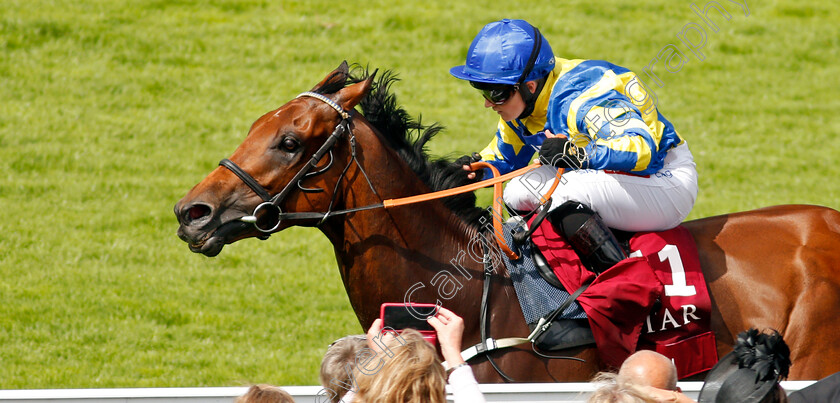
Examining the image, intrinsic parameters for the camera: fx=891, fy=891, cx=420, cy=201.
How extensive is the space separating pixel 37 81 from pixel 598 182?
8.50 m

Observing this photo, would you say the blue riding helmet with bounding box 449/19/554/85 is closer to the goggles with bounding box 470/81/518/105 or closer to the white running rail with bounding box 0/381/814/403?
the goggles with bounding box 470/81/518/105

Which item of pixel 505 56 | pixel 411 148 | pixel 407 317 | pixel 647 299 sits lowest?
pixel 647 299

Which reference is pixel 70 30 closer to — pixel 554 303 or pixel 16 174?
pixel 16 174

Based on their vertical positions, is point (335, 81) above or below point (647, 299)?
above

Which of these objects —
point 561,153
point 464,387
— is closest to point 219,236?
point 464,387

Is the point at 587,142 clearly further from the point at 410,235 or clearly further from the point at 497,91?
the point at 410,235

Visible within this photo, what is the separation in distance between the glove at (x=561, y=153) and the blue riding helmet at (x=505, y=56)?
0.29 meters

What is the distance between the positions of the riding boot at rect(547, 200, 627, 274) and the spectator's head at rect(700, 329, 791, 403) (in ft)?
2.74

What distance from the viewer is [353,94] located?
130 inches

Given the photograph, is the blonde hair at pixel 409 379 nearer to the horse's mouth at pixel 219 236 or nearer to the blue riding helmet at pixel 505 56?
the horse's mouth at pixel 219 236

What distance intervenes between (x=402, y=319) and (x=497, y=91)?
3.20ft

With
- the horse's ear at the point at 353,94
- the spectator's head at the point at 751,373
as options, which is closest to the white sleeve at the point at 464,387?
the spectator's head at the point at 751,373

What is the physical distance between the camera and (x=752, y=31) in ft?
38.6

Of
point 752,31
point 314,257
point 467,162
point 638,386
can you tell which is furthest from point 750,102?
point 638,386
